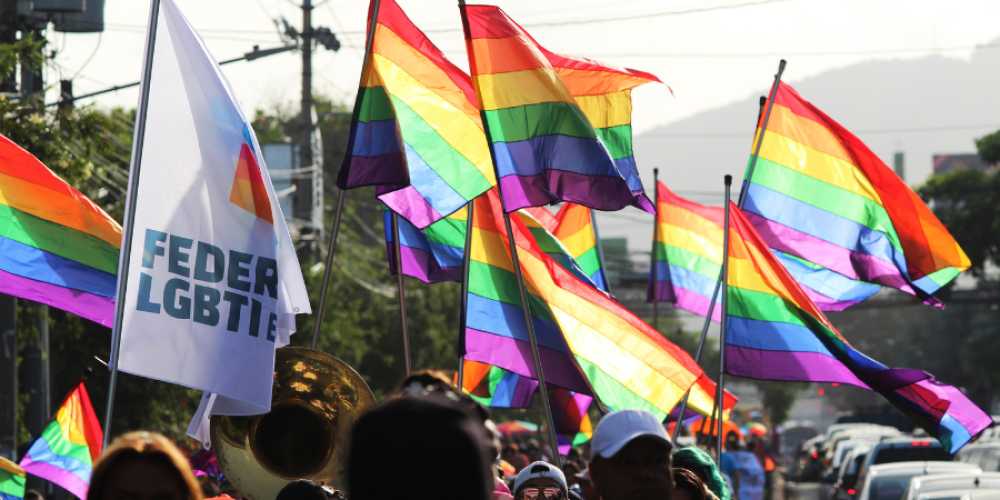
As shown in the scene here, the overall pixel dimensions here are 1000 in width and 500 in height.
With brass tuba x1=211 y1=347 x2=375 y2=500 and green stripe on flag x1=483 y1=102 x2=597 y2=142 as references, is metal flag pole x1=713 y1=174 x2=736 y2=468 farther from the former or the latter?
brass tuba x1=211 y1=347 x2=375 y2=500

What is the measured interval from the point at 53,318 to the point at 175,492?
40.8ft

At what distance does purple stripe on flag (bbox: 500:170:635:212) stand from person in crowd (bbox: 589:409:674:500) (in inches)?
139

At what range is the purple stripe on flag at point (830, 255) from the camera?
10.0m

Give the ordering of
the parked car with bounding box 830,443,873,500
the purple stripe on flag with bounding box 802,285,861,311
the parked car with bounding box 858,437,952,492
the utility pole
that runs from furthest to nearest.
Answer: the utility pole < the parked car with bounding box 830,443,873,500 < the parked car with bounding box 858,437,952,492 < the purple stripe on flag with bounding box 802,285,861,311

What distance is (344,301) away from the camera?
30141mm

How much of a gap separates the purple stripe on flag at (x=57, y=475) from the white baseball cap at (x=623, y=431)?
534 cm

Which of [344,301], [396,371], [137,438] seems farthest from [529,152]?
[396,371]

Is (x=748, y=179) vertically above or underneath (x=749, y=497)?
above

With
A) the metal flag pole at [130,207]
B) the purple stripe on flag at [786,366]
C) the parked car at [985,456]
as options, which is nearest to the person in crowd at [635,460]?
the metal flag pole at [130,207]

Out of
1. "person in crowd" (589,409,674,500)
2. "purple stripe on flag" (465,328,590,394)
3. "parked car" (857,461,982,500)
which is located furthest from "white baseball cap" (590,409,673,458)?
"parked car" (857,461,982,500)

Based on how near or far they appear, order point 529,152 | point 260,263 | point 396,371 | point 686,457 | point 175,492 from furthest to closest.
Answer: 1. point 396,371
2. point 529,152
3. point 260,263
4. point 686,457
5. point 175,492

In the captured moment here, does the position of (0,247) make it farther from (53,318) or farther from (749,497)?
(749,497)

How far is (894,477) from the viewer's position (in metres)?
12.6

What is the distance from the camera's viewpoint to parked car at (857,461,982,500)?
12391 mm
